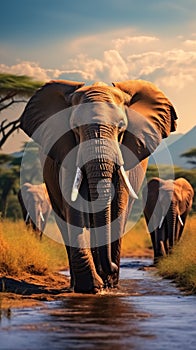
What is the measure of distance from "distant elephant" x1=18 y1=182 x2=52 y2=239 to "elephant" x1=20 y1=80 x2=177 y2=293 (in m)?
11.5

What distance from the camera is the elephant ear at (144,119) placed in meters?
10.4

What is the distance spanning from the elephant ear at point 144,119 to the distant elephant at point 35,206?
11.4 m

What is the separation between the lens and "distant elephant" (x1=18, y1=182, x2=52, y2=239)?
23.0m

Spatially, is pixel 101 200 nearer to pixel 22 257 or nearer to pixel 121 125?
pixel 121 125

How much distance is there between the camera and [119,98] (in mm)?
10094

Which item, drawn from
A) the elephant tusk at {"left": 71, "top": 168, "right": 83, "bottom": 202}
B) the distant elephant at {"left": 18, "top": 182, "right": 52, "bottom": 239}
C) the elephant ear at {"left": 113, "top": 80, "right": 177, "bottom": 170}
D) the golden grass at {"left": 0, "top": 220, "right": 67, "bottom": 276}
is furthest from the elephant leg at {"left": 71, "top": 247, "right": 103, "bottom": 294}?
the distant elephant at {"left": 18, "top": 182, "right": 52, "bottom": 239}

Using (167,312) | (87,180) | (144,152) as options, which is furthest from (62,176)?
(167,312)

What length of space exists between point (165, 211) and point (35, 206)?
485 centimetres

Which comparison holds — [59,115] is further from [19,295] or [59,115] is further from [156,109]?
[19,295]

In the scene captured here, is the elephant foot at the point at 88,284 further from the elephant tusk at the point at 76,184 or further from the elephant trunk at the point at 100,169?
the elephant tusk at the point at 76,184

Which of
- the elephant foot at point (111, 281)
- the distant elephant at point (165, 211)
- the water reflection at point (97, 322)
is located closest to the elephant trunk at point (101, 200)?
the elephant foot at point (111, 281)

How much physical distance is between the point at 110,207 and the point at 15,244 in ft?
11.8

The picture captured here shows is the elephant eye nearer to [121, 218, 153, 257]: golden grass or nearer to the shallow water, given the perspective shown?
the shallow water

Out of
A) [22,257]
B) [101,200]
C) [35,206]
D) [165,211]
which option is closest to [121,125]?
[101,200]
